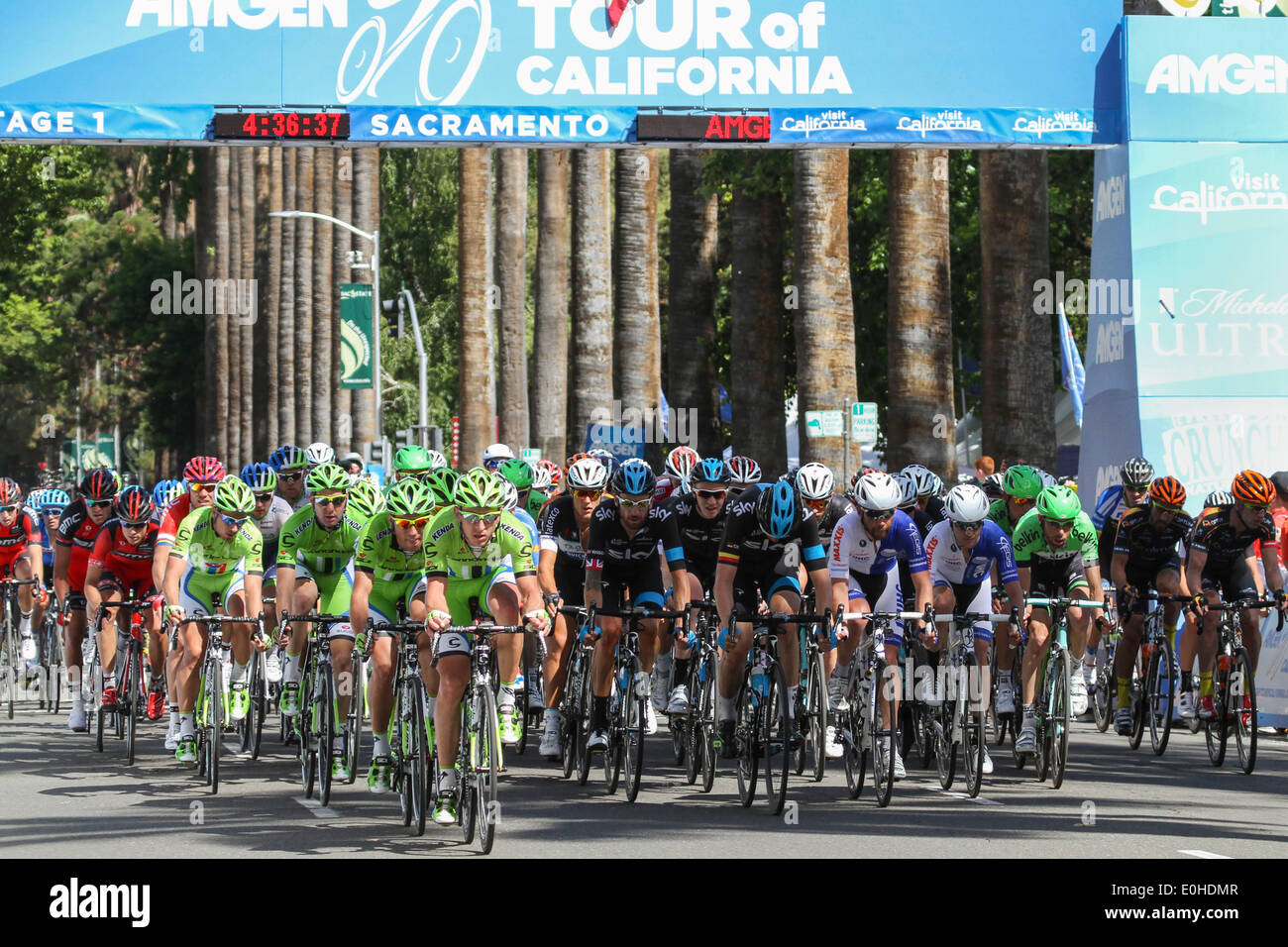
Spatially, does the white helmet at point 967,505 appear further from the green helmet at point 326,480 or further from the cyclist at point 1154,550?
the green helmet at point 326,480

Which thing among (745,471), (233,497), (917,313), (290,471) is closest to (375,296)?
(917,313)

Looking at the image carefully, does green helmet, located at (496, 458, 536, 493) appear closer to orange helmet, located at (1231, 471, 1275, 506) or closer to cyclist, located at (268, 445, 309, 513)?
cyclist, located at (268, 445, 309, 513)

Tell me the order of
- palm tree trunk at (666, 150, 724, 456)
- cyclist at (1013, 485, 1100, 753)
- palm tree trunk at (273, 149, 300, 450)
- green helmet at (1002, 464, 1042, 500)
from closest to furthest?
1. cyclist at (1013, 485, 1100, 753)
2. green helmet at (1002, 464, 1042, 500)
3. palm tree trunk at (666, 150, 724, 456)
4. palm tree trunk at (273, 149, 300, 450)

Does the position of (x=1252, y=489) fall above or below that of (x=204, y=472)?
below

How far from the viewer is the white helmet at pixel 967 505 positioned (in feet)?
42.7

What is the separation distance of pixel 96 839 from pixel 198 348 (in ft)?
236

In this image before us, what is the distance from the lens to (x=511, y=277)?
38.8m

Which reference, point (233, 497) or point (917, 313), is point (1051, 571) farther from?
point (917, 313)

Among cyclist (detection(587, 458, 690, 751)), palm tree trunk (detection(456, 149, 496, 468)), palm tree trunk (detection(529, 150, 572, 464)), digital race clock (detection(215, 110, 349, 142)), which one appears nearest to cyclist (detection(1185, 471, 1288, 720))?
cyclist (detection(587, 458, 690, 751))

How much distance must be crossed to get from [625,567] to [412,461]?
3.23 m

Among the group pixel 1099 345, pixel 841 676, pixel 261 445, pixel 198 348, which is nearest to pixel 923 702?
pixel 841 676

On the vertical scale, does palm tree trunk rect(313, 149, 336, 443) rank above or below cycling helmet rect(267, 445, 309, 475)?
above

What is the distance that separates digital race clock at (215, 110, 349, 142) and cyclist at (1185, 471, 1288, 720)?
9942 mm

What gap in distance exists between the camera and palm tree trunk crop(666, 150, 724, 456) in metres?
31.0
